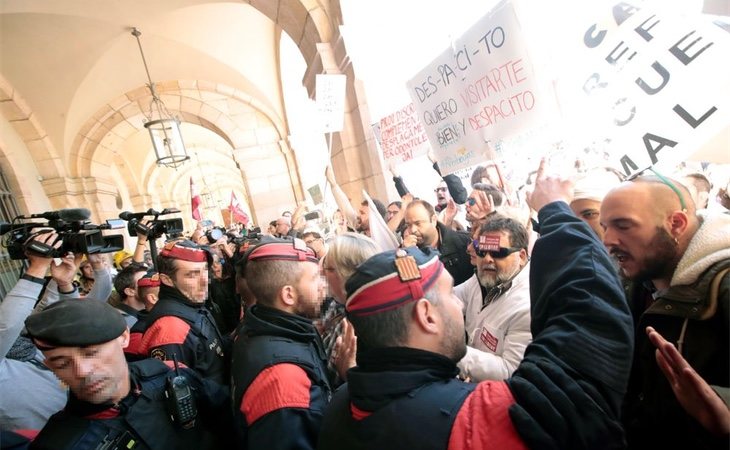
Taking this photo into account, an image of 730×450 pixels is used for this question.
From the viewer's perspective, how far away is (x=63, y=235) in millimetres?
2088

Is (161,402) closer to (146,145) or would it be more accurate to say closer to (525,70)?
(525,70)

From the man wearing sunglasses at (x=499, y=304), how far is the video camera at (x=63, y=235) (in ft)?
7.12

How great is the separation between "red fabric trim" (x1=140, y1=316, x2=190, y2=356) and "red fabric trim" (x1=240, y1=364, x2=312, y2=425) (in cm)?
89

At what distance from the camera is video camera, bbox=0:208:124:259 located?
192cm

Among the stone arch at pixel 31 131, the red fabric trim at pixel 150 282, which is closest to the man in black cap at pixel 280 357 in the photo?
A: the red fabric trim at pixel 150 282

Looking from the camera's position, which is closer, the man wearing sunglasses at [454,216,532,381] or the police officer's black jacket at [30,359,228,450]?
the police officer's black jacket at [30,359,228,450]

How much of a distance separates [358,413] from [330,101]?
12.1 feet

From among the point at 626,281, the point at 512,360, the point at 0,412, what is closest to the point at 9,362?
the point at 0,412

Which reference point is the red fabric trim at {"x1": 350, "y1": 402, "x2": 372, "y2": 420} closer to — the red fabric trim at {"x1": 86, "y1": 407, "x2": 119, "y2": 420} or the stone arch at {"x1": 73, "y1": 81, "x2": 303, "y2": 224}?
the red fabric trim at {"x1": 86, "y1": 407, "x2": 119, "y2": 420}

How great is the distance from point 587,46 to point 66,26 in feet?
30.5

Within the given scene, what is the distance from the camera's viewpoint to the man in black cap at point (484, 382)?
75cm

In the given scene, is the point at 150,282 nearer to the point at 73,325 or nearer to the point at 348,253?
the point at 73,325

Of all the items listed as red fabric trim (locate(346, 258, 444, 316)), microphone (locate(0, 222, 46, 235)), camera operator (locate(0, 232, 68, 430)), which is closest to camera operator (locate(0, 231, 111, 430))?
camera operator (locate(0, 232, 68, 430))

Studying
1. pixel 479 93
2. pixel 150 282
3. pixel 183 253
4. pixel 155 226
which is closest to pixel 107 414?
pixel 183 253
